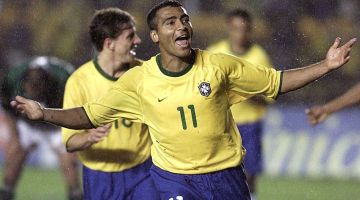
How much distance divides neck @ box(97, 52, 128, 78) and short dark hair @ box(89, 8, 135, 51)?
0.47 feet

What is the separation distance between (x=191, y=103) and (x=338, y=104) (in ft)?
5.30

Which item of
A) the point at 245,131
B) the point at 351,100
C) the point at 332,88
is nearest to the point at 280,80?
the point at 351,100

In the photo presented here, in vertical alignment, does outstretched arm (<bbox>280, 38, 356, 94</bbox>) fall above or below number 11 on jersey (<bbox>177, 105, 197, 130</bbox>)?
above

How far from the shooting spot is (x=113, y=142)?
7.88 metres

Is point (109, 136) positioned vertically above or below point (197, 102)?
below

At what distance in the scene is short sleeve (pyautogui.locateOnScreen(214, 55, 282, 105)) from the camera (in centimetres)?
682

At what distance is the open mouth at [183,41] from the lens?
680 centimetres

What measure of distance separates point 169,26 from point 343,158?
277 inches

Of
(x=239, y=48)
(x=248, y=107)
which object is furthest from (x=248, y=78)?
(x=239, y=48)

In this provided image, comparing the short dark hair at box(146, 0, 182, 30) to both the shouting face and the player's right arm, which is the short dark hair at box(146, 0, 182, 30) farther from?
the player's right arm

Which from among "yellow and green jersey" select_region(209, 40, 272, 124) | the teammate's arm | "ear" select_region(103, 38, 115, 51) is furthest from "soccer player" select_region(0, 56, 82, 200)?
the teammate's arm

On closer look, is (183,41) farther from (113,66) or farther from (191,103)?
(113,66)

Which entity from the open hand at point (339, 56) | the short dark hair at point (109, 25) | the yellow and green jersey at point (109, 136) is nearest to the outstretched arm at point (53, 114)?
the yellow and green jersey at point (109, 136)

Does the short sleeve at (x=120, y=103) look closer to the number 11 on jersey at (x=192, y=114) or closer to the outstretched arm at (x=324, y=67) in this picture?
the number 11 on jersey at (x=192, y=114)
